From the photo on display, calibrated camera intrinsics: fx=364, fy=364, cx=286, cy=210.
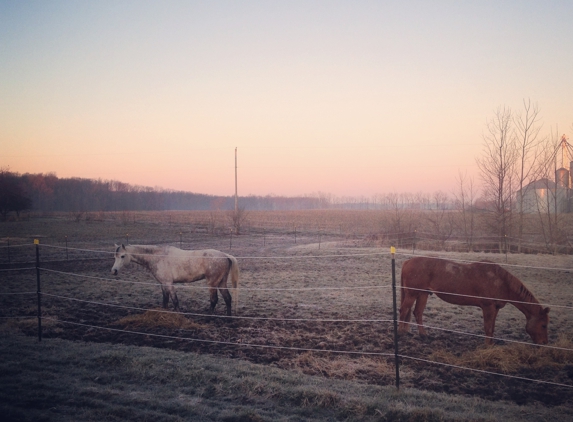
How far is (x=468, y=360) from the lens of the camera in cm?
525

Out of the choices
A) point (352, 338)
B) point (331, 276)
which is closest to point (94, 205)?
point (331, 276)

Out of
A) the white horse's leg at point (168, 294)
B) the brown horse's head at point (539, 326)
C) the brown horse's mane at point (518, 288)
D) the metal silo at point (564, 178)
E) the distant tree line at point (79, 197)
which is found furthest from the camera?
the distant tree line at point (79, 197)

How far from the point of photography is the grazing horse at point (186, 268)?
8.19 meters

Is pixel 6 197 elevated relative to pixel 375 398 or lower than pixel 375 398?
elevated

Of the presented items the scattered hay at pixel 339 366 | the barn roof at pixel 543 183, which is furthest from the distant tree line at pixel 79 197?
the scattered hay at pixel 339 366

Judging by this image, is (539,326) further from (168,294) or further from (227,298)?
(168,294)

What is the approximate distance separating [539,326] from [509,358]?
1.00m

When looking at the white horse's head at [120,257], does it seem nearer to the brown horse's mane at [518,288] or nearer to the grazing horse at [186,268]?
the grazing horse at [186,268]

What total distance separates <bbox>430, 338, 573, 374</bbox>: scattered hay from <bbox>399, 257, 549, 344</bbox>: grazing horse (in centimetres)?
40

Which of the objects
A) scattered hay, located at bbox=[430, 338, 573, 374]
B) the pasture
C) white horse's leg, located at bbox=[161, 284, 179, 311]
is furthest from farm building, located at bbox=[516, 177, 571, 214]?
white horse's leg, located at bbox=[161, 284, 179, 311]

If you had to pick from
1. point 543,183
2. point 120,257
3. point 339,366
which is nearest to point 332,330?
point 339,366

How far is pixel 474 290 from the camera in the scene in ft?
20.4

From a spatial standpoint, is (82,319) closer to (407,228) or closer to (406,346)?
(406,346)

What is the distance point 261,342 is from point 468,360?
3.21 meters
